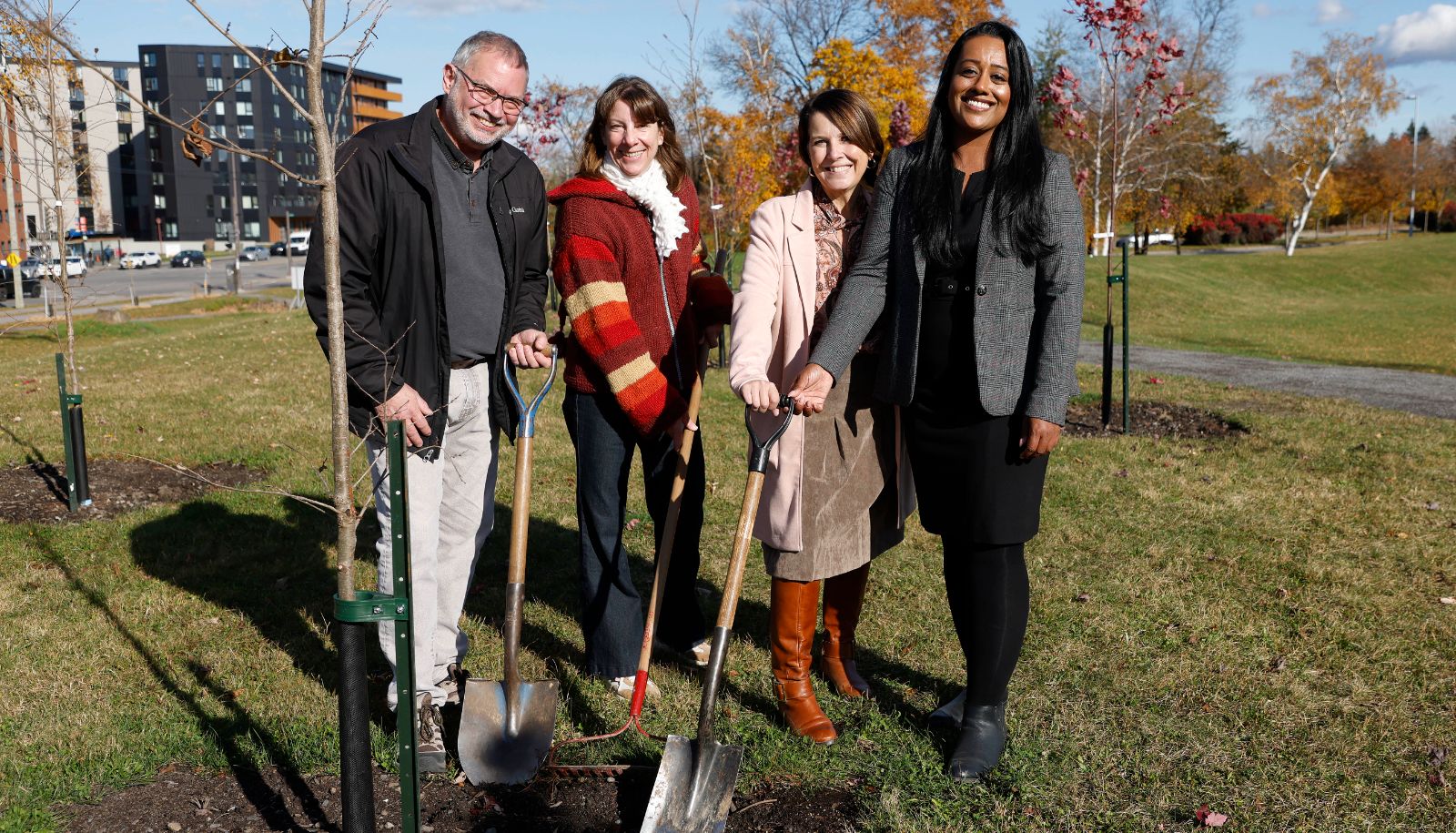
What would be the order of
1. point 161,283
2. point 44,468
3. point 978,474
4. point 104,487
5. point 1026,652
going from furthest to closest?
1. point 161,283
2. point 44,468
3. point 104,487
4. point 1026,652
5. point 978,474

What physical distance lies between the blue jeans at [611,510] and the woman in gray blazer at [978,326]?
0.80 meters

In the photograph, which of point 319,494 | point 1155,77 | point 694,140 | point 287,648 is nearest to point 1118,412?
point 1155,77

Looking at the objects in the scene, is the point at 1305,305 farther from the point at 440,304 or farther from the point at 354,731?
the point at 354,731

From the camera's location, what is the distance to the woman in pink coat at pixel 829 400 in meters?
3.24

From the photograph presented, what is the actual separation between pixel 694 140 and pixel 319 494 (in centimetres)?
1174

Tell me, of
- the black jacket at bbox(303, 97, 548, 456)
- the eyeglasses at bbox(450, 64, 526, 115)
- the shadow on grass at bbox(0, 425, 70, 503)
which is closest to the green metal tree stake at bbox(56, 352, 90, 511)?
the shadow on grass at bbox(0, 425, 70, 503)

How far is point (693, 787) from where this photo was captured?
9.25 ft

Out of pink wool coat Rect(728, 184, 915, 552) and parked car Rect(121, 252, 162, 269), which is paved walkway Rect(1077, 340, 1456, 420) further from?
parked car Rect(121, 252, 162, 269)

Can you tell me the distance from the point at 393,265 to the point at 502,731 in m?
1.35

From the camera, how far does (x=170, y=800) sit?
295 cm

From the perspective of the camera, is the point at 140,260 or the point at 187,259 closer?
the point at 140,260

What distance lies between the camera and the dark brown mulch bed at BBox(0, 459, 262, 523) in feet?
19.6

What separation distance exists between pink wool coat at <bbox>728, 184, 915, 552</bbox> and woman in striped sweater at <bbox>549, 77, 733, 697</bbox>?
34cm

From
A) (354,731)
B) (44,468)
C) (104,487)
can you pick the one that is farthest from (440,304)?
(44,468)
